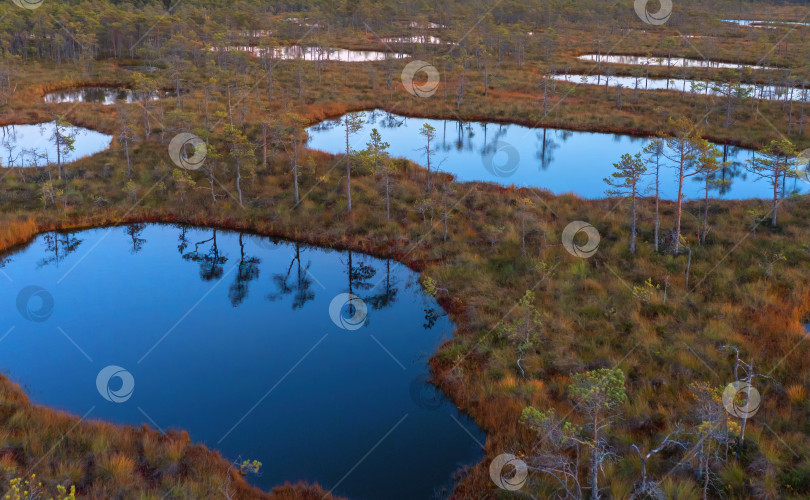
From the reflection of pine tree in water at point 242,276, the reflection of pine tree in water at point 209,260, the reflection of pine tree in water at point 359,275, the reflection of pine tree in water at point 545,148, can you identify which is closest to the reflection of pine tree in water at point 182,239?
the reflection of pine tree in water at point 209,260

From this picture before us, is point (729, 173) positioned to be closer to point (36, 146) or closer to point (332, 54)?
point (36, 146)

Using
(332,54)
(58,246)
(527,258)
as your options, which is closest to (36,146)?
(58,246)

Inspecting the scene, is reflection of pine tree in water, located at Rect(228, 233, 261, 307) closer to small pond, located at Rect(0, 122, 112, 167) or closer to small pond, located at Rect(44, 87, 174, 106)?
small pond, located at Rect(0, 122, 112, 167)

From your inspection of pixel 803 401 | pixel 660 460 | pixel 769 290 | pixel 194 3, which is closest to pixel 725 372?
pixel 803 401

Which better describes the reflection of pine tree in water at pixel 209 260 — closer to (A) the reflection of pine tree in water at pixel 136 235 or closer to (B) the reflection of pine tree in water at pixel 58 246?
(A) the reflection of pine tree in water at pixel 136 235

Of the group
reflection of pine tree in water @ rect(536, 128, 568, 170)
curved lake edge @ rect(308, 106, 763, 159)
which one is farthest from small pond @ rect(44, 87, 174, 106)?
reflection of pine tree in water @ rect(536, 128, 568, 170)
